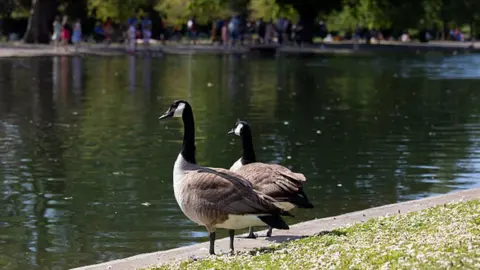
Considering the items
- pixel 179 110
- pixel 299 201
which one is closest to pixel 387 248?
pixel 299 201

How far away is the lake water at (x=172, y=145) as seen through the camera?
44.9 ft

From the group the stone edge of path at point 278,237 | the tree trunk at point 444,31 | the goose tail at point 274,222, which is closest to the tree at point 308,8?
the tree trunk at point 444,31

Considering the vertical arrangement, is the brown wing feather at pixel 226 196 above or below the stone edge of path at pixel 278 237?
above

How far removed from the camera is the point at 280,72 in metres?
46.8

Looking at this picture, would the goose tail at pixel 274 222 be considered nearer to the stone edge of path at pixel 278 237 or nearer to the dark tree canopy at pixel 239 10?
the stone edge of path at pixel 278 237

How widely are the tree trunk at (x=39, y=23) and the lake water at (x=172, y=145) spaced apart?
87.9 feet

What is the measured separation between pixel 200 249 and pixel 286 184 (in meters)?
1.20

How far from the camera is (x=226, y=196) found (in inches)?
416

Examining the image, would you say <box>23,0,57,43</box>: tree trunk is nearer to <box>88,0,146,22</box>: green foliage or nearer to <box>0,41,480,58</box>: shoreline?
<box>0,41,480,58</box>: shoreline

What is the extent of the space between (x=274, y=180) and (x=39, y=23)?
60.7 m

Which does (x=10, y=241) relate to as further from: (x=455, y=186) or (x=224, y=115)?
(x=224, y=115)

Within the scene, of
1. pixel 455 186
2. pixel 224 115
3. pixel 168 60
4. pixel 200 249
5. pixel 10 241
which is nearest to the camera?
pixel 200 249

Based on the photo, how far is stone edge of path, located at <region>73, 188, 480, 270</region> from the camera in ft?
35.0

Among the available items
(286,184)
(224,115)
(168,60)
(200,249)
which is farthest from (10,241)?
(168,60)
